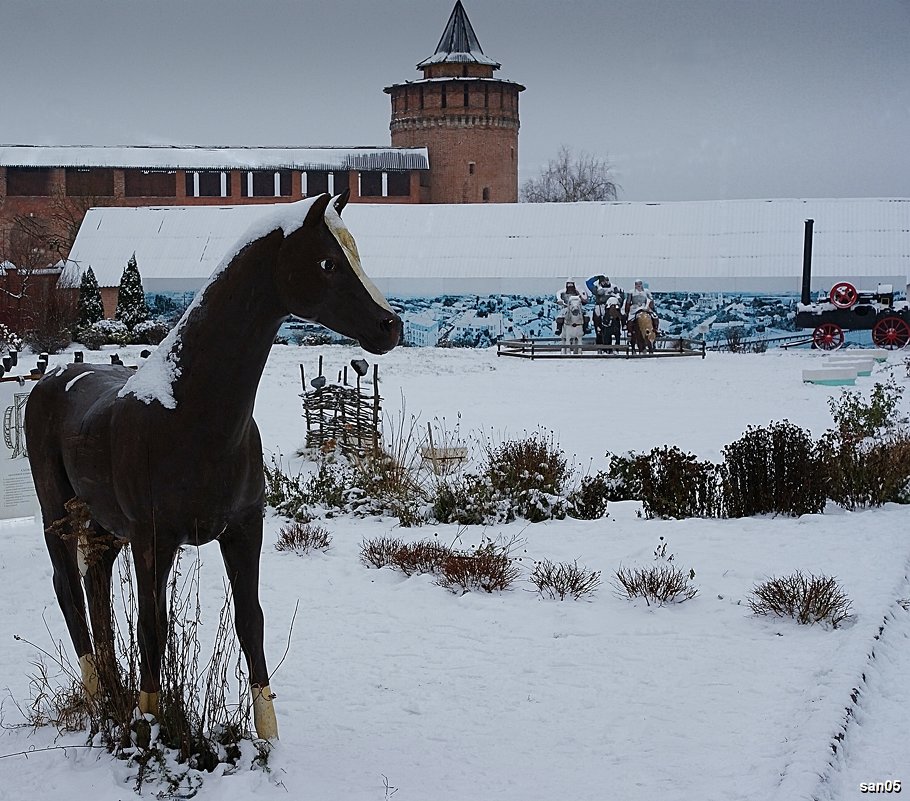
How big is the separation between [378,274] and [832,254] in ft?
39.6

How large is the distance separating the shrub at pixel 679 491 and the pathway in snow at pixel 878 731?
A: 2.91 meters

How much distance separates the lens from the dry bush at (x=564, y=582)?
6504mm

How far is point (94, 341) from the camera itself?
80.2 feet

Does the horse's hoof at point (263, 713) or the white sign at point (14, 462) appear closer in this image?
the horse's hoof at point (263, 713)

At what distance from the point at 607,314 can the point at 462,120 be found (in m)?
18.4

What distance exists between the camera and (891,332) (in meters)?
26.0

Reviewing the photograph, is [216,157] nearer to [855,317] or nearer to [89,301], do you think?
[89,301]

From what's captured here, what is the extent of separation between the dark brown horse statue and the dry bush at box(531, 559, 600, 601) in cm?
271

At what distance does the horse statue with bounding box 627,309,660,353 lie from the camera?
2517 cm

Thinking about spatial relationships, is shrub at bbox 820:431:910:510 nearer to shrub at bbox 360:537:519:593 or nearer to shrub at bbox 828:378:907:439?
shrub at bbox 828:378:907:439

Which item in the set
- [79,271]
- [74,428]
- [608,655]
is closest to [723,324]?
[79,271]

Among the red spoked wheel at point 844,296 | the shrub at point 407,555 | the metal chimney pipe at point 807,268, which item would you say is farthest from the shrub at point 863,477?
the metal chimney pipe at point 807,268

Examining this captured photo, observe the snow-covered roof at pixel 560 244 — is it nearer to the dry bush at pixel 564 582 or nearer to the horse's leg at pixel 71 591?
the dry bush at pixel 564 582

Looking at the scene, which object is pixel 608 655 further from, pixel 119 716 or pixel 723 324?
pixel 723 324
